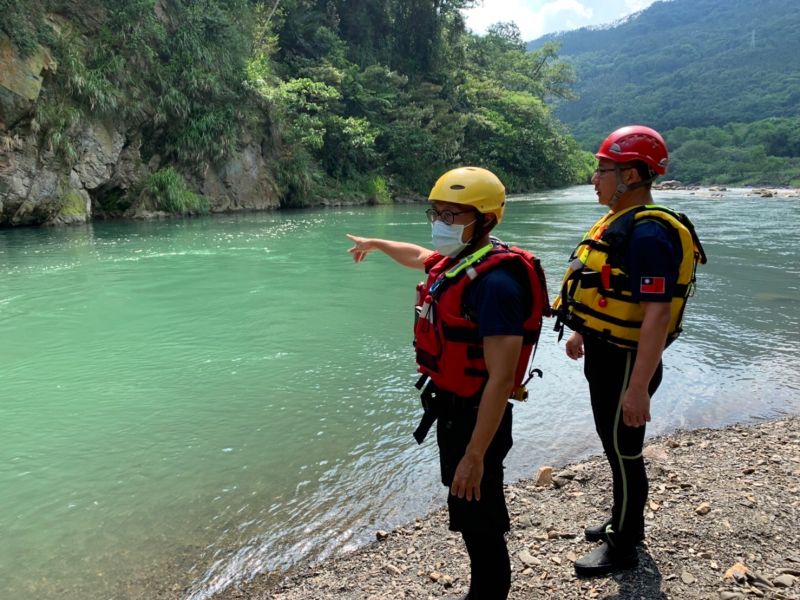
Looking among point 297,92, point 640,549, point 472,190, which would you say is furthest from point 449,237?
point 297,92

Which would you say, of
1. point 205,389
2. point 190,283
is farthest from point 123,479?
point 190,283

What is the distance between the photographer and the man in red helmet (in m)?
2.17

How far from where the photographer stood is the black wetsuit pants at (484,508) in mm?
1990

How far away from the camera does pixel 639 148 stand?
231cm

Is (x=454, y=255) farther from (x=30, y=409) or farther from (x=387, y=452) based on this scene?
(x=30, y=409)

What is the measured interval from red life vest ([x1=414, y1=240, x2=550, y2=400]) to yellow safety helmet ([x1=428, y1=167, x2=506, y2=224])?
0.14m

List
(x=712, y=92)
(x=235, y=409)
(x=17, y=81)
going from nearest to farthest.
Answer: (x=235, y=409), (x=17, y=81), (x=712, y=92)

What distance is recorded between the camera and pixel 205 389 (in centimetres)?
539

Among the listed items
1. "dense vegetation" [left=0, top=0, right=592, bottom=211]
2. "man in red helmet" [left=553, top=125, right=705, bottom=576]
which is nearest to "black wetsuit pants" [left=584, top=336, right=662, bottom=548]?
"man in red helmet" [left=553, top=125, right=705, bottom=576]

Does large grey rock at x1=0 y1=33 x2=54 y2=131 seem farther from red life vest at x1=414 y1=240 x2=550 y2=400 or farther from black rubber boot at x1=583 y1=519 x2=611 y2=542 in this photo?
black rubber boot at x1=583 y1=519 x2=611 y2=542

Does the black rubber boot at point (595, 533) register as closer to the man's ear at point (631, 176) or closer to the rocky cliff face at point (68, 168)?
the man's ear at point (631, 176)

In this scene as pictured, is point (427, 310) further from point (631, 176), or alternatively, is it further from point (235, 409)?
point (235, 409)

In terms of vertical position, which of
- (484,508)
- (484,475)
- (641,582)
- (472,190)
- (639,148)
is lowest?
(641,582)

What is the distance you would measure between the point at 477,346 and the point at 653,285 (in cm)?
73
